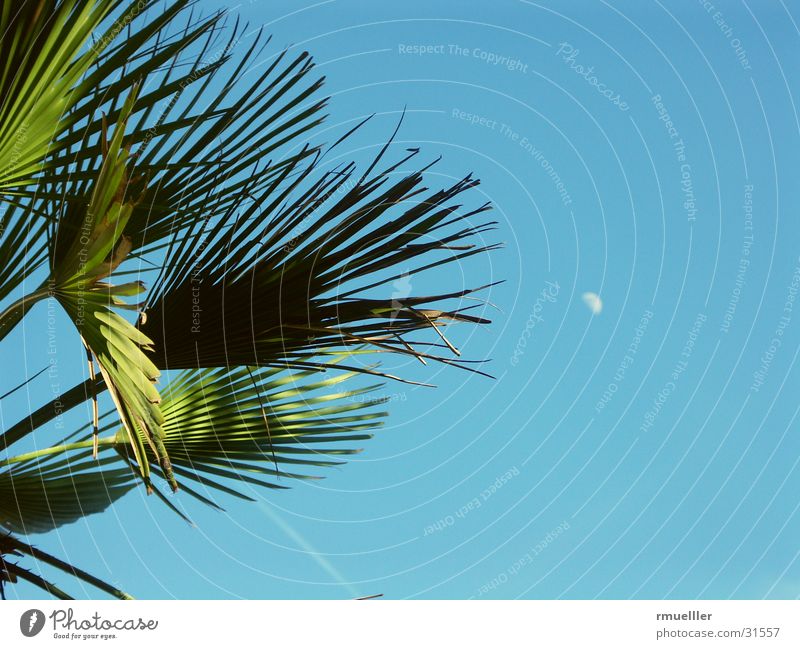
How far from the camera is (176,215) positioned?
2.74 metres
